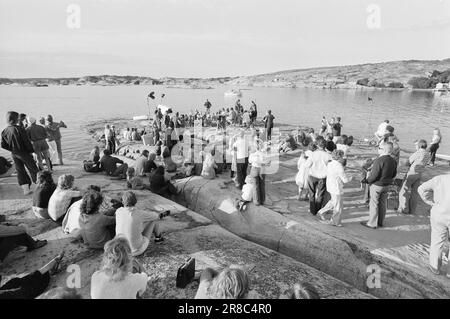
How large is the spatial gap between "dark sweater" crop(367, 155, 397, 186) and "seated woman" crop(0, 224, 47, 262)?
649 centimetres

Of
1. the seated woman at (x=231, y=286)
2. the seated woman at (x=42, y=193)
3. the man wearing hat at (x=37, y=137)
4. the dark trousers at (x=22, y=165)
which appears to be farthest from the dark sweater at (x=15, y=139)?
the seated woman at (x=231, y=286)

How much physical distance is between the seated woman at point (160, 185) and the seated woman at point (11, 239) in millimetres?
3309

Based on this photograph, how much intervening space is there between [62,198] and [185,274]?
302 centimetres

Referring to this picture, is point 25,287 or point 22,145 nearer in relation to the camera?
point 25,287

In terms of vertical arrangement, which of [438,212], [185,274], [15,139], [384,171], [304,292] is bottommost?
[185,274]

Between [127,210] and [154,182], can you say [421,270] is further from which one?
[154,182]

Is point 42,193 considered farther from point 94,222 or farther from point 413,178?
point 413,178

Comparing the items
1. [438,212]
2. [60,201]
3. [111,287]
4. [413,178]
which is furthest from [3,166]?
[413,178]

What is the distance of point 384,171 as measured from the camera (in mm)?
5801

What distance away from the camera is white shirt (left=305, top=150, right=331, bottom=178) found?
252 inches
